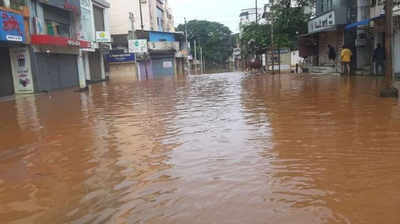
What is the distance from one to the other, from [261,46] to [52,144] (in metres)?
31.9

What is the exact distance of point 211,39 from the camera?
89750mm

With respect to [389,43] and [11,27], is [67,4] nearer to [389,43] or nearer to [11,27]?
[11,27]

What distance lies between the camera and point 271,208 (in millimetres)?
3539

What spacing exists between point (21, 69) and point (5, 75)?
36.7 inches

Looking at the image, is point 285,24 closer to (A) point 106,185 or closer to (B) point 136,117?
(B) point 136,117

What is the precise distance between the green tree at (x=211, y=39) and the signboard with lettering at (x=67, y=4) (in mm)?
59164

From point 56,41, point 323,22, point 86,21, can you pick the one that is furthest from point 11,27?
point 323,22

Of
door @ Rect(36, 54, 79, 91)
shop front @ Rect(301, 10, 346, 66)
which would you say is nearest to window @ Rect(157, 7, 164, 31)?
door @ Rect(36, 54, 79, 91)

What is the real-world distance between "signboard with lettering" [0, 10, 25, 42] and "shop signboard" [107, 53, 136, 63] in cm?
2501

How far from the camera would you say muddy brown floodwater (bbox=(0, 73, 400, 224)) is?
11.6 ft

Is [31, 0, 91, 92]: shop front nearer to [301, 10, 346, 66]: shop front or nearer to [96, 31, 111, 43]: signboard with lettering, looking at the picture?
[96, 31, 111, 43]: signboard with lettering

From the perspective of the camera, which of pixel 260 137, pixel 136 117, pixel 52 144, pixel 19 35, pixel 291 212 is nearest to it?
pixel 291 212

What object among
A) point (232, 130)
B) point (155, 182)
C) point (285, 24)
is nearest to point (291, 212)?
point (155, 182)

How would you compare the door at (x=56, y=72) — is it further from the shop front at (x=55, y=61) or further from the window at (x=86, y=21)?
the window at (x=86, y=21)
